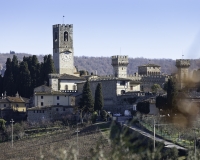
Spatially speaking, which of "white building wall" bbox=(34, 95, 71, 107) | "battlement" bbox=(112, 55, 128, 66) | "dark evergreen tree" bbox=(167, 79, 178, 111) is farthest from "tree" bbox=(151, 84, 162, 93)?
"dark evergreen tree" bbox=(167, 79, 178, 111)

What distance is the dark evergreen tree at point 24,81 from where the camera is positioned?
7081 cm

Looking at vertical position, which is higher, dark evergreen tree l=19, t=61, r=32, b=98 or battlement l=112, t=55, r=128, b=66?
battlement l=112, t=55, r=128, b=66

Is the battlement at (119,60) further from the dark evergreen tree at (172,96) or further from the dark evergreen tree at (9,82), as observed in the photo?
the dark evergreen tree at (172,96)

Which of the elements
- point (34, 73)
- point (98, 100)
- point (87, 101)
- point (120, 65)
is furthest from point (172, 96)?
point (34, 73)

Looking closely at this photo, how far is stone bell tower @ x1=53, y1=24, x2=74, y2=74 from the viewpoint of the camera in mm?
76812

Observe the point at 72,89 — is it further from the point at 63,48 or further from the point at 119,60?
the point at 63,48

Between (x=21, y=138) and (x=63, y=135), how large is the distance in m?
4.01

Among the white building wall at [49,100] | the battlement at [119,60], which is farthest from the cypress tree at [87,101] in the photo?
the battlement at [119,60]

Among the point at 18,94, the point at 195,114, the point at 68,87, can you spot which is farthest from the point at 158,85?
Answer: the point at 195,114

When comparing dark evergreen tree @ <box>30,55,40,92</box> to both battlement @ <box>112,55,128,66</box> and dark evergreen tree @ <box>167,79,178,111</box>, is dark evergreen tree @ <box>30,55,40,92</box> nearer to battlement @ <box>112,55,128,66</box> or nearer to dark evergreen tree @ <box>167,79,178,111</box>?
battlement @ <box>112,55,128,66</box>

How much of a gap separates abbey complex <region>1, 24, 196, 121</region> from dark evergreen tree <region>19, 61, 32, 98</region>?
2.85 m

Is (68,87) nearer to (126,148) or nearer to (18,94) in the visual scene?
(18,94)

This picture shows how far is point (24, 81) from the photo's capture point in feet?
232

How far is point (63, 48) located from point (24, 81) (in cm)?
845
